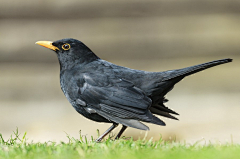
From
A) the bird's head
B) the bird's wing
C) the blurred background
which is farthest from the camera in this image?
the blurred background

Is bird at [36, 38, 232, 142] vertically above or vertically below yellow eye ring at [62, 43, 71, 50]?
below

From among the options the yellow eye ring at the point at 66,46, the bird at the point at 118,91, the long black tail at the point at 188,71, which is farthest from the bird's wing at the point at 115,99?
the yellow eye ring at the point at 66,46

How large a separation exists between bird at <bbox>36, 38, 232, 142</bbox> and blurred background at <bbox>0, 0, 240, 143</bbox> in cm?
284

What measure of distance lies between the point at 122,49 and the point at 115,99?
3369mm

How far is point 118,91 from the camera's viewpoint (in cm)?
416

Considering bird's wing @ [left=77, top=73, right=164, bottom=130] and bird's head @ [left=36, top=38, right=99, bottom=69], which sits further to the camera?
bird's head @ [left=36, top=38, right=99, bottom=69]

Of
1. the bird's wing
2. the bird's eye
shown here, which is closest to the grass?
the bird's wing

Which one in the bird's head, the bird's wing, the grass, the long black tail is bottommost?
the grass

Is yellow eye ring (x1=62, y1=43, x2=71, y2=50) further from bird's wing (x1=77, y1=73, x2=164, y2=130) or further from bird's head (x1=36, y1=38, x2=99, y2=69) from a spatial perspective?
bird's wing (x1=77, y1=73, x2=164, y2=130)

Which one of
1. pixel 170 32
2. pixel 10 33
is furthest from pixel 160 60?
pixel 10 33

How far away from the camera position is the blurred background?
23.7 feet

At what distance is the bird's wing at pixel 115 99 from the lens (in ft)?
13.1

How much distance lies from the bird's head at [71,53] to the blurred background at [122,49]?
261cm

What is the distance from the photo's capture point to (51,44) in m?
4.79
